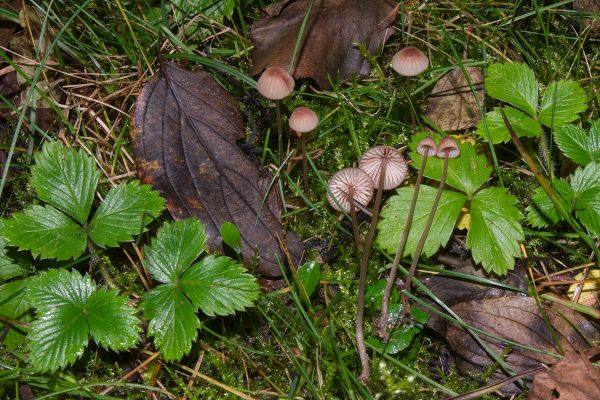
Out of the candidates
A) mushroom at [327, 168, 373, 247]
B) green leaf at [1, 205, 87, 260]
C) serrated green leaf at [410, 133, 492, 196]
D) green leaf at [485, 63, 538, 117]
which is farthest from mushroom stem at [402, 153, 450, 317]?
green leaf at [1, 205, 87, 260]

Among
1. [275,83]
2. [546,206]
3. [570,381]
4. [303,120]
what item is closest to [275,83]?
[275,83]

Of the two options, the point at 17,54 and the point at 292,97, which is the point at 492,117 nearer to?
the point at 292,97

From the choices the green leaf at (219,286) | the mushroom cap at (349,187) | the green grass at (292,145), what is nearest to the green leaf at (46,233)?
the green grass at (292,145)

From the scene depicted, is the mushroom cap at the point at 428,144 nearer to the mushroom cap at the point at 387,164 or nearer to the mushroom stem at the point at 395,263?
the mushroom stem at the point at 395,263

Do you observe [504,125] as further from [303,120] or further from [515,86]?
[303,120]

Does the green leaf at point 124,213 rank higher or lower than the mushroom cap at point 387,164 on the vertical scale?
higher

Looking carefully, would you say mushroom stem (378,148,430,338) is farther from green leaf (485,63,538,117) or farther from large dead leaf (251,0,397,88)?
large dead leaf (251,0,397,88)
